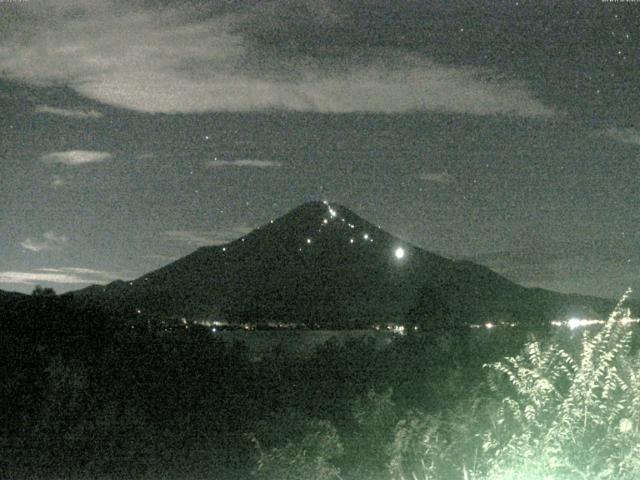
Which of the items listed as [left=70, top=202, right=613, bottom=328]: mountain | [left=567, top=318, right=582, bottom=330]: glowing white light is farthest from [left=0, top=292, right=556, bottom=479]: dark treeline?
[left=70, top=202, right=613, bottom=328]: mountain

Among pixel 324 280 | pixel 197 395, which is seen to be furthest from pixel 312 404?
pixel 324 280

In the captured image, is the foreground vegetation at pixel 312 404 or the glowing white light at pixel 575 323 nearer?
the foreground vegetation at pixel 312 404

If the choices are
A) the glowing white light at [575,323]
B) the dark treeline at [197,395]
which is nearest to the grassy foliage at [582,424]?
the dark treeline at [197,395]

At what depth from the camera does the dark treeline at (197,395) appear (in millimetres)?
11836

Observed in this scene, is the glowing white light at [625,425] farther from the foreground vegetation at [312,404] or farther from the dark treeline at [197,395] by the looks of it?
the dark treeline at [197,395]

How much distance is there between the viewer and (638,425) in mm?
7258

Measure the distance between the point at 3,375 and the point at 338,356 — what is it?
6244mm

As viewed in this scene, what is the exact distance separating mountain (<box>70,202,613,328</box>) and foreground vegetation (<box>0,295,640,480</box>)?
55585mm

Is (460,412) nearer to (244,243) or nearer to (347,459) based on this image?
(347,459)

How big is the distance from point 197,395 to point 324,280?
312 feet

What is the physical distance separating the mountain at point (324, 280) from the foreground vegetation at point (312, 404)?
55585 millimetres

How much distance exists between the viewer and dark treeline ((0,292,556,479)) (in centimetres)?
1184

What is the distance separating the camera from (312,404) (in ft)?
50.4

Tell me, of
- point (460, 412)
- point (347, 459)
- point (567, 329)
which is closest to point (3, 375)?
point (347, 459)
